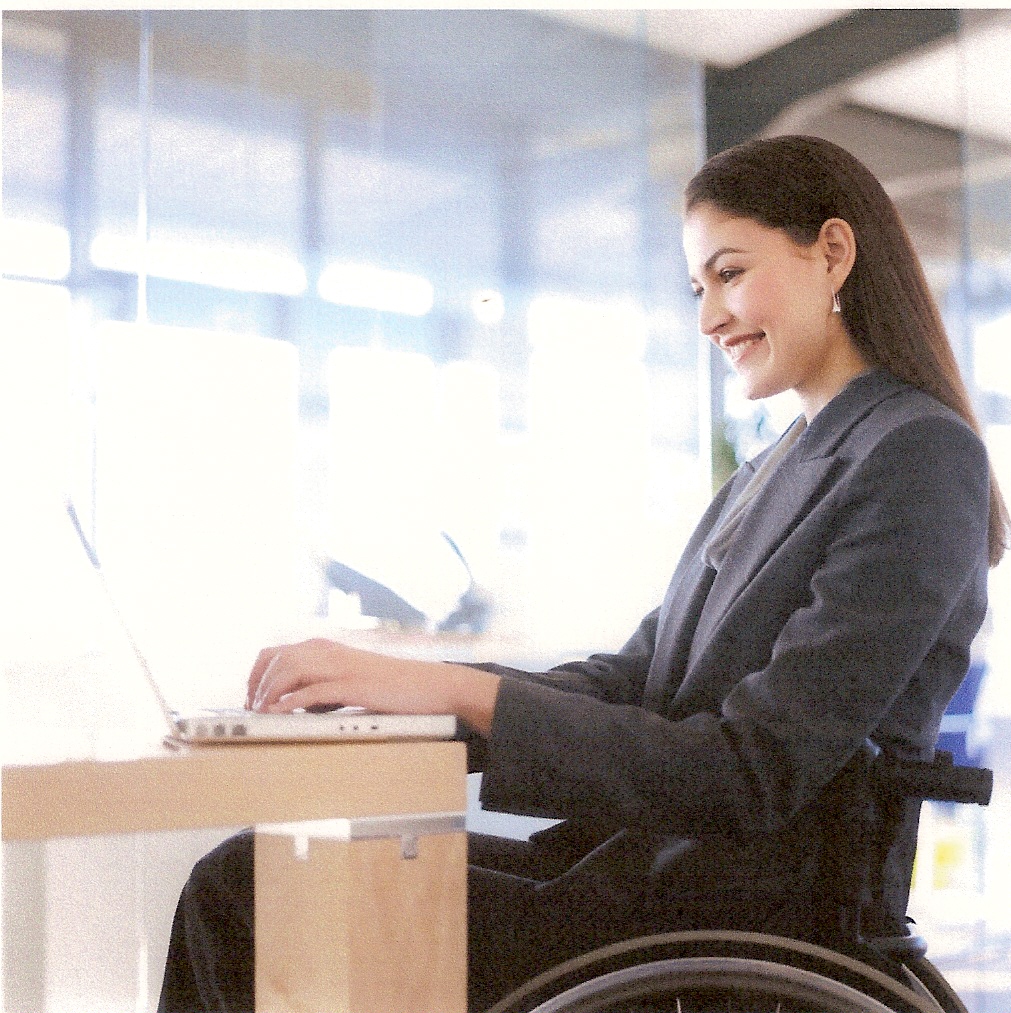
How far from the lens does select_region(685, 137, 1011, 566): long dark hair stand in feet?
4.05

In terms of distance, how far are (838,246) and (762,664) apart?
0.46m

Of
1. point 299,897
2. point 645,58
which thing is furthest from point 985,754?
point 299,897

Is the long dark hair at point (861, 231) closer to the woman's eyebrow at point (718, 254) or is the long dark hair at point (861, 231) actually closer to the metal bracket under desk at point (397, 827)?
the woman's eyebrow at point (718, 254)

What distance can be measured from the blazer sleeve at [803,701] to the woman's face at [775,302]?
25cm

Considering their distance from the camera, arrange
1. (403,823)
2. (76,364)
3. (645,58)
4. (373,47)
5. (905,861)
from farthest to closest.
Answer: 1. (645,58)
2. (373,47)
3. (76,364)
4. (905,861)
5. (403,823)

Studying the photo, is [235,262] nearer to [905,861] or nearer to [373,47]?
[373,47]

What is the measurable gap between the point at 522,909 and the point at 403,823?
11.1 inches

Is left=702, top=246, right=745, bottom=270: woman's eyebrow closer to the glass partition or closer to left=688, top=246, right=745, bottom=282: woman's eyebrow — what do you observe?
left=688, top=246, right=745, bottom=282: woman's eyebrow

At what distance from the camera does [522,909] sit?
1.04 meters

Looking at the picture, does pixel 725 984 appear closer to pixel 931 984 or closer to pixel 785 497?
pixel 931 984

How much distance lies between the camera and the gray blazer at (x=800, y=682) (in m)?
0.92

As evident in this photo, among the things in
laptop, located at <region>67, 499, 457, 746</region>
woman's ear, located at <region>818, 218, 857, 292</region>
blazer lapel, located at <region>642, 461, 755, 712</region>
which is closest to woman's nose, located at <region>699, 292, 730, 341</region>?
woman's ear, located at <region>818, 218, 857, 292</region>

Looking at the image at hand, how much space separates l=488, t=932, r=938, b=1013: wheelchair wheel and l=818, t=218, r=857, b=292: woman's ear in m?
0.67

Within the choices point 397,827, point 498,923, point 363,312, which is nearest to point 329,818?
point 397,827
